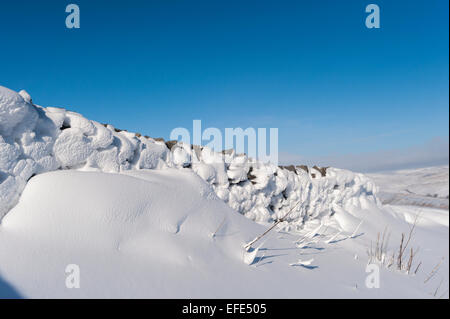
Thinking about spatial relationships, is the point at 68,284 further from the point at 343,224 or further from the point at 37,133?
the point at 343,224

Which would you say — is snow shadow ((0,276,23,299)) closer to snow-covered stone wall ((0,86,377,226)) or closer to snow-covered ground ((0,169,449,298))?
snow-covered ground ((0,169,449,298))

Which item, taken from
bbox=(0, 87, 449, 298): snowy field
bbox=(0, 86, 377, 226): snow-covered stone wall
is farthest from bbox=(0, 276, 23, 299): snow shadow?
bbox=(0, 86, 377, 226): snow-covered stone wall

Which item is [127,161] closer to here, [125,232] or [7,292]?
[125,232]

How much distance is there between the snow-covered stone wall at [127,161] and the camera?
6.51ft

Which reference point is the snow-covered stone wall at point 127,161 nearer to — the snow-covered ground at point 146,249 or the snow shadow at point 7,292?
the snow-covered ground at point 146,249

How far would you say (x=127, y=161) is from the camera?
9.89 feet

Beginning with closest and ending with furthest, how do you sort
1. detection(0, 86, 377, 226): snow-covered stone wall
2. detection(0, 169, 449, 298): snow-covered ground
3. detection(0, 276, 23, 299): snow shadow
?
1. detection(0, 276, 23, 299): snow shadow
2. detection(0, 169, 449, 298): snow-covered ground
3. detection(0, 86, 377, 226): snow-covered stone wall

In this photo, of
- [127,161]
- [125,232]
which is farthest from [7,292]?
[127,161]

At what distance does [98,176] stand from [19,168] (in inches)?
21.3

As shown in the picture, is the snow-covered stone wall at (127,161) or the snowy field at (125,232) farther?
the snow-covered stone wall at (127,161)

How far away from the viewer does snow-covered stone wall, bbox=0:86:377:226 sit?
6.51 feet

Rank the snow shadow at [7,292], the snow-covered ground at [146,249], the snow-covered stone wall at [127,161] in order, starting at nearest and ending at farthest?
the snow shadow at [7,292] < the snow-covered ground at [146,249] < the snow-covered stone wall at [127,161]

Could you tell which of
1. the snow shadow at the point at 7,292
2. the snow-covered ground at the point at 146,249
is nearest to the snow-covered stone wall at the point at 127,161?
the snow-covered ground at the point at 146,249
